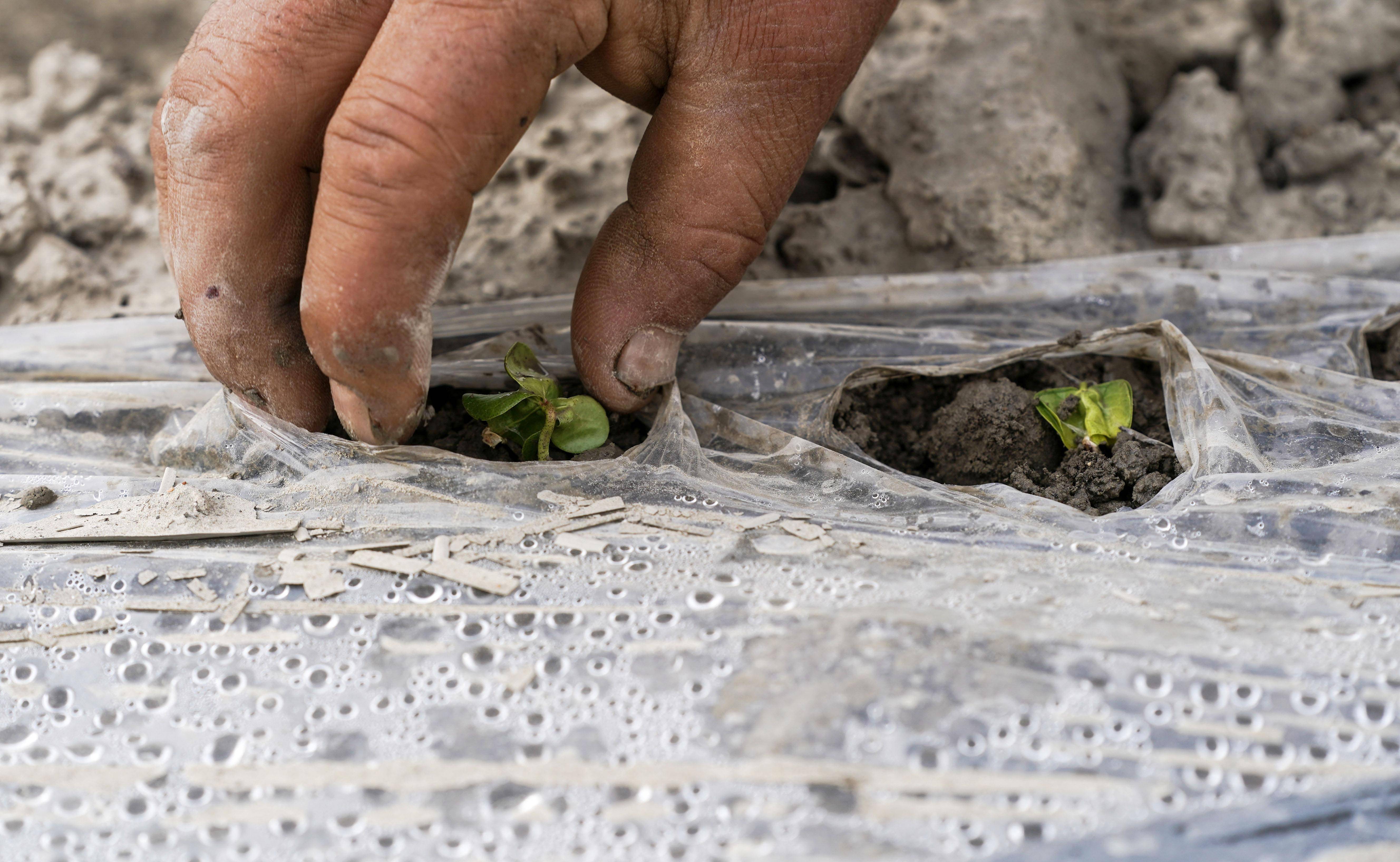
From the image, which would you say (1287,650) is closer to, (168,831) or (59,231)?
(168,831)

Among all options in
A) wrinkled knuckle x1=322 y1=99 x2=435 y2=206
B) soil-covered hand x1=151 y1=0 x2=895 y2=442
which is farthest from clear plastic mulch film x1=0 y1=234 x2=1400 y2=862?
wrinkled knuckle x1=322 y1=99 x2=435 y2=206

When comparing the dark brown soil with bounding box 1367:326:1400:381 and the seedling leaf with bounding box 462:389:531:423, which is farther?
the dark brown soil with bounding box 1367:326:1400:381

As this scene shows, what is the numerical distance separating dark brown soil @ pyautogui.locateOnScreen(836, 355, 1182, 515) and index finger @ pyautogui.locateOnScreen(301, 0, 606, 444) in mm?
610

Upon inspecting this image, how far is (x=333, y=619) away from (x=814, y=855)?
1.81 feet

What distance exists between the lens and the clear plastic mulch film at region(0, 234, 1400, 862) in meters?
0.81

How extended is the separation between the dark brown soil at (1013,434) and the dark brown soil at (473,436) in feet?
0.99

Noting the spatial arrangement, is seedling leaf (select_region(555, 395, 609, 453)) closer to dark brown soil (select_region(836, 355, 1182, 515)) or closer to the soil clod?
dark brown soil (select_region(836, 355, 1182, 515))

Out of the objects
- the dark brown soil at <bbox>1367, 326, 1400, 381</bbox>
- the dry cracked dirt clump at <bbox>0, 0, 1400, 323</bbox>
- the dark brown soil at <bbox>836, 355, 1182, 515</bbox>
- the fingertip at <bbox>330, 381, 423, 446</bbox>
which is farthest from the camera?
the dry cracked dirt clump at <bbox>0, 0, 1400, 323</bbox>

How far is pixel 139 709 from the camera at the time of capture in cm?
92

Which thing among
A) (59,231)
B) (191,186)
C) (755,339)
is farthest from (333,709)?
(59,231)

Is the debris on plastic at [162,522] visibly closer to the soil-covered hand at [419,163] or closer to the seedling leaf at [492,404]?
the soil-covered hand at [419,163]

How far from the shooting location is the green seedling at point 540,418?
1208 millimetres

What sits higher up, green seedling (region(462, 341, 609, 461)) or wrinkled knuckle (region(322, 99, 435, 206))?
wrinkled knuckle (region(322, 99, 435, 206))

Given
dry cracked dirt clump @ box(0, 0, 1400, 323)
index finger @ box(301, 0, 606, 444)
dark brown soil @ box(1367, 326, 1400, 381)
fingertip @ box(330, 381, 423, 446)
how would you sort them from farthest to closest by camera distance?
dry cracked dirt clump @ box(0, 0, 1400, 323)
dark brown soil @ box(1367, 326, 1400, 381)
fingertip @ box(330, 381, 423, 446)
index finger @ box(301, 0, 606, 444)
